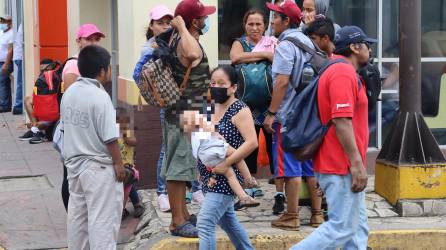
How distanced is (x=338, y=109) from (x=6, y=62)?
39.3ft

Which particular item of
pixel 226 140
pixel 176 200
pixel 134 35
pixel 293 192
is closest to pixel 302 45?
pixel 293 192

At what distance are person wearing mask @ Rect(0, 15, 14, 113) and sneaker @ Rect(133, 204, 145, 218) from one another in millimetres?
9252

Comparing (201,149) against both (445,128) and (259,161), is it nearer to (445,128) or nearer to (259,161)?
(259,161)

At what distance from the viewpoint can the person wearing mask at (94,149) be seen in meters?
5.72

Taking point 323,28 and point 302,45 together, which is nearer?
point 323,28

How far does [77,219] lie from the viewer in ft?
19.5

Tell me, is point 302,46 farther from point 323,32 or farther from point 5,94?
point 5,94

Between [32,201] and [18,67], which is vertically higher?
[18,67]

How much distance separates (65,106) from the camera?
5828mm

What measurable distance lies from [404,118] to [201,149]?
8.19 feet

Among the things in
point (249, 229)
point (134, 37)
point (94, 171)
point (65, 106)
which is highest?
point (134, 37)

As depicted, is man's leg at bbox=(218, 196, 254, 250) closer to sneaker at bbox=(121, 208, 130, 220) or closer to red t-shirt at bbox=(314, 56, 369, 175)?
red t-shirt at bbox=(314, 56, 369, 175)

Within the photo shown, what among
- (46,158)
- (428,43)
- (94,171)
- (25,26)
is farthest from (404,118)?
(25,26)

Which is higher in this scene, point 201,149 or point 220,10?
point 220,10
